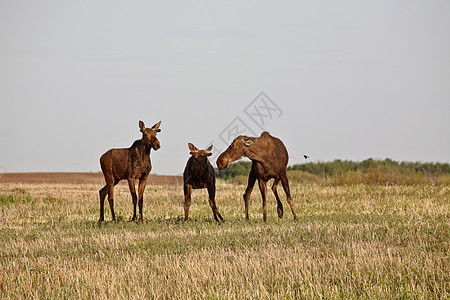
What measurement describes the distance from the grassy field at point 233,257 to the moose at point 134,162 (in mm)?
1175

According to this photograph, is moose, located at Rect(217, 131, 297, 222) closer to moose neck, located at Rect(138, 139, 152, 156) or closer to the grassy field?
the grassy field

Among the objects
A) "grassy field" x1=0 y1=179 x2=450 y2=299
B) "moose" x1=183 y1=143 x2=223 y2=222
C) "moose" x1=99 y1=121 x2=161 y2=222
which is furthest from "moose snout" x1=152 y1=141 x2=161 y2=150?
"grassy field" x1=0 y1=179 x2=450 y2=299

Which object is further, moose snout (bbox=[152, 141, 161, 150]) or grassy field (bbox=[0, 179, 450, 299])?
Result: moose snout (bbox=[152, 141, 161, 150])

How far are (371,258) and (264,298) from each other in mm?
2562

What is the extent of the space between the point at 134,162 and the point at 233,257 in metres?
5.82

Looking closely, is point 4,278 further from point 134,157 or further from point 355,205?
point 355,205

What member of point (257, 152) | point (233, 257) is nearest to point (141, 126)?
point (257, 152)

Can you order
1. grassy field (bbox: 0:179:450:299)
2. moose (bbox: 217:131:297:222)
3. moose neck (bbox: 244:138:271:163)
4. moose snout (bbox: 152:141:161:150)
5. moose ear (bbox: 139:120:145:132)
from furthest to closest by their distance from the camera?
moose ear (bbox: 139:120:145:132)
moose snout (bbox: 152:141:161:150)
moose neck (bbox: 244:138:271:163)
moose (bbox: 217:131:297:222)
grassy field (bbox: 0:179:450:299)

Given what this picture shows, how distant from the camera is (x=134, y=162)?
538 inches

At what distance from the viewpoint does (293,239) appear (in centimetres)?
991

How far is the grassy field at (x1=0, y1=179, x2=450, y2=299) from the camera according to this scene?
Answer: 679 centimetres

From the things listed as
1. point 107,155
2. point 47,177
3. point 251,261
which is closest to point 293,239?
point 251,261

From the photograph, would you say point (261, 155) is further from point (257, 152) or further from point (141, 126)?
point (141, 126)

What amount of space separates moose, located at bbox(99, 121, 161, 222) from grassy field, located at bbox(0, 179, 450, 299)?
46.3 inches
